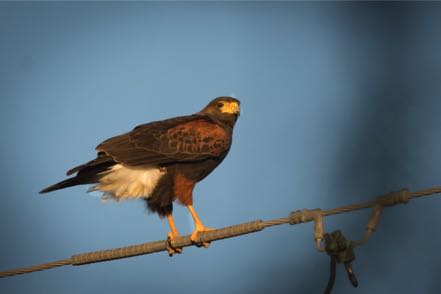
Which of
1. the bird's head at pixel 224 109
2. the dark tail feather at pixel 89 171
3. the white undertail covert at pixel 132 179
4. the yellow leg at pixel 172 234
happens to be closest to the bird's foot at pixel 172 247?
the yellow leg at pixel 172 234

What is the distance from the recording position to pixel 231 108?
31.5ft

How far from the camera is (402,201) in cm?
490

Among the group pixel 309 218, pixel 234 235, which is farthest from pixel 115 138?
pixel 309 218

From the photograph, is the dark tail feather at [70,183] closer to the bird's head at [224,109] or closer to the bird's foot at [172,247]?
the bird's foot at [172,247]

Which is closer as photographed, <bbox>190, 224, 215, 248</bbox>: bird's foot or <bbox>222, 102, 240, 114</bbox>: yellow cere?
<bbox>190, 224, 215, 248</bbox>: bird's foot

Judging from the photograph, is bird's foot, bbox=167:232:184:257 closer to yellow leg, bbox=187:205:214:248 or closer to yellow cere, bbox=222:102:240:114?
yellow leg, bbox=187:205:214:248

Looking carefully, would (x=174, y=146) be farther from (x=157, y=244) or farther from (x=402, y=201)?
(x=402, y=201)

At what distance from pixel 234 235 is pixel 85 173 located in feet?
8.94

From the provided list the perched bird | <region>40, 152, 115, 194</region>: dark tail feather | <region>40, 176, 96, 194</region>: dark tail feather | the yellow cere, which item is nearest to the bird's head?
the yellow cere

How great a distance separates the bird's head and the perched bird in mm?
753

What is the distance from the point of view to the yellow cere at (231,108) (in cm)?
958

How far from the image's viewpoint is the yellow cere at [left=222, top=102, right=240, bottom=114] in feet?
31.4

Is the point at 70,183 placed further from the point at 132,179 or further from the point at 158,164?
the point at 158,164

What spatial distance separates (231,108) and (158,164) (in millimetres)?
1607
